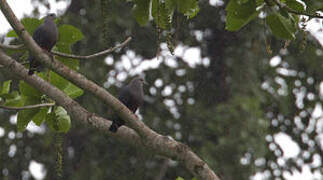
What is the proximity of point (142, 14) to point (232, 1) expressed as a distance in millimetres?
424

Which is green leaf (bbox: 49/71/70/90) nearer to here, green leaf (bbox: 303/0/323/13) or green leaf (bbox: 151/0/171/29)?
green leaf (bbox: 151/0/171/29)

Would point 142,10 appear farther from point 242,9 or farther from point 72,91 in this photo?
point 72,91

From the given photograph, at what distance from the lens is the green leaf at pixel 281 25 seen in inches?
68.1

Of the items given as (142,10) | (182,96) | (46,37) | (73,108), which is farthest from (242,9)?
(182,96)

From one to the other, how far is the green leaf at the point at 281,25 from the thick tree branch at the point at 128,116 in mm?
696

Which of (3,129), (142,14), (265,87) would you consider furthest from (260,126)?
(142,14)

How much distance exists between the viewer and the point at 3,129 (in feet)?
22.9

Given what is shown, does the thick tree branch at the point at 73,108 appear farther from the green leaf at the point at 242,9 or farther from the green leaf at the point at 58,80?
the green leaf at the point at 242,9

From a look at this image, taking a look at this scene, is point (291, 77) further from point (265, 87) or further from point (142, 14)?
point (142, 14)

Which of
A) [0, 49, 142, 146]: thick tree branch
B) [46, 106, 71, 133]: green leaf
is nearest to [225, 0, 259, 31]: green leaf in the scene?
[0, 49, 142, 146]: thick tree branch

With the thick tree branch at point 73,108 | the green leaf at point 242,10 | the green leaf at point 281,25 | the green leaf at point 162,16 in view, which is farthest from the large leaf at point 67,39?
the green leaf at point 281,25

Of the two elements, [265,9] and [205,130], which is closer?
[265,9]

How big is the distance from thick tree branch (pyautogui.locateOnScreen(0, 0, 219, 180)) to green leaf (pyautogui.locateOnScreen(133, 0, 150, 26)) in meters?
0.37

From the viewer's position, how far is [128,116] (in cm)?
220
